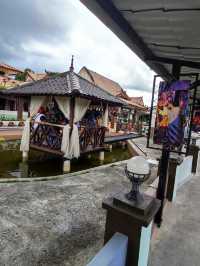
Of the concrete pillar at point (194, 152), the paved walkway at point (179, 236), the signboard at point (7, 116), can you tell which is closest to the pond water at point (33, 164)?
the concrete pillar at point (194, 152)

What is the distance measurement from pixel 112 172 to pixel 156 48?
4.45 m

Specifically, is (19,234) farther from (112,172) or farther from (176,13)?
(112,172)

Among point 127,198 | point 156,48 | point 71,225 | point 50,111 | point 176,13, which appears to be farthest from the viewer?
point 50,111

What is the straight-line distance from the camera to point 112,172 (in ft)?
20.5

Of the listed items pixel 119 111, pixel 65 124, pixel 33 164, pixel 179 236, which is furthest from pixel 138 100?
pixel 179 236

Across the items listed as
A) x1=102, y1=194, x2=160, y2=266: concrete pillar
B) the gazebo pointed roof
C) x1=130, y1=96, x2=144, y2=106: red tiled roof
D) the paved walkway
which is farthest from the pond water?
x1=130, y1=96, x2=144, y2=106: red tiled roof

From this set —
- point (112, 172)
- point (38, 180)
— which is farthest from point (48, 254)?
point (112, 172)

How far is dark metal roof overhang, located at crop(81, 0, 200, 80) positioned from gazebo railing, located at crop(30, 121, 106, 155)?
18.4ft

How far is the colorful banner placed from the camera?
2.39m

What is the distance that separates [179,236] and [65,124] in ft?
19.7

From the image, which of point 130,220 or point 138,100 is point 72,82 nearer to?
point 130,220

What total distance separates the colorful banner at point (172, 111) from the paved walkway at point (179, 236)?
1.27 m

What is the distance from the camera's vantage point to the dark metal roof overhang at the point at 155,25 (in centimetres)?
139

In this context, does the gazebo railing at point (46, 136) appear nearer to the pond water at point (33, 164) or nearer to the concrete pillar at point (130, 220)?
the pond water at point (33, 164)
